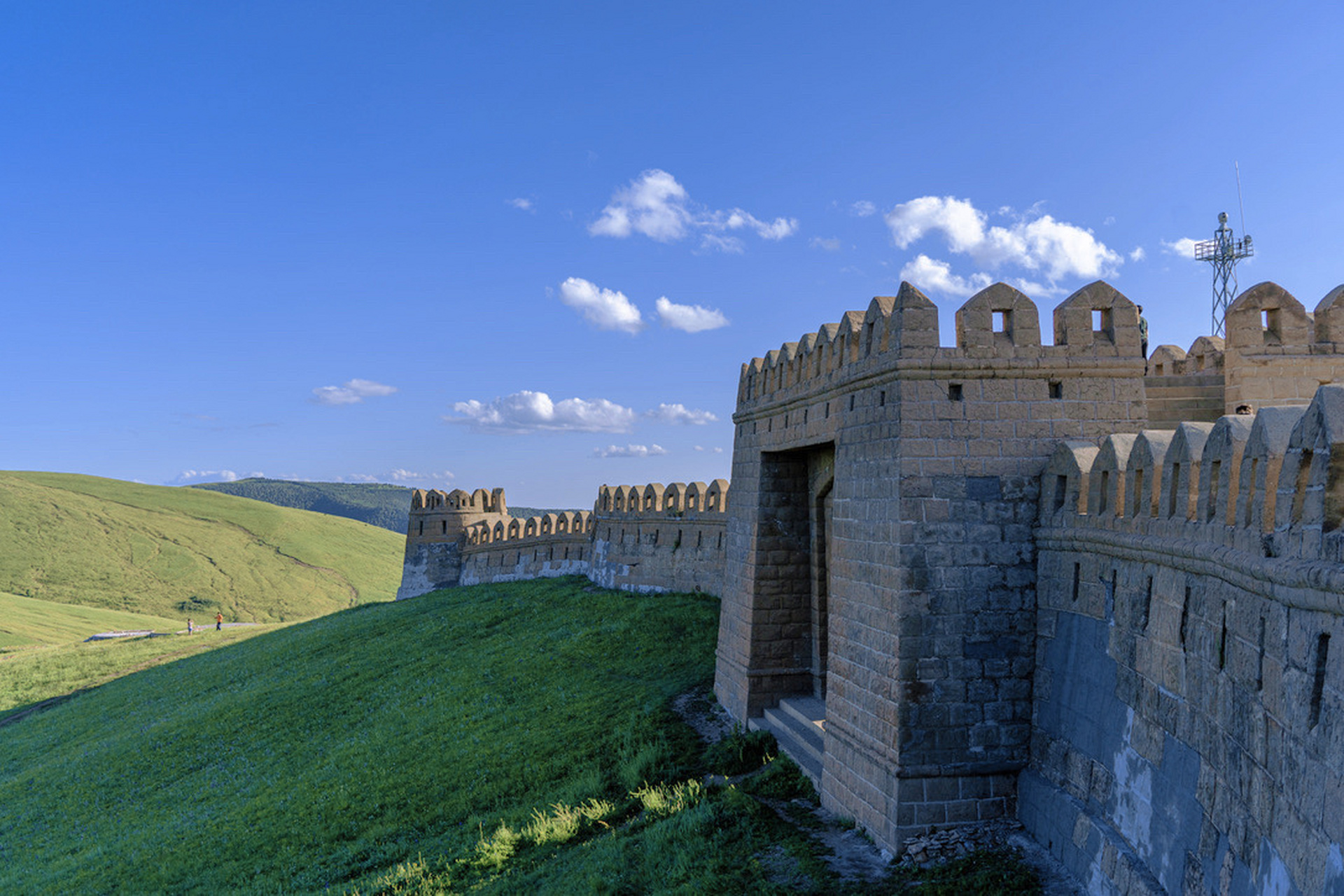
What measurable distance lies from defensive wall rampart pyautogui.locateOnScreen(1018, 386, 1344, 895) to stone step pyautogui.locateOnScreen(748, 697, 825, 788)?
10.1 ft

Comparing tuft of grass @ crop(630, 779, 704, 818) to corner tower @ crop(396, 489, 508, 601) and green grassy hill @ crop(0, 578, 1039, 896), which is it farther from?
corner tower @ crop(396, 489, 508, 601)

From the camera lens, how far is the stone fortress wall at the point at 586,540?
73.1ft

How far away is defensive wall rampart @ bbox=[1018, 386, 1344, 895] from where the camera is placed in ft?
15.7

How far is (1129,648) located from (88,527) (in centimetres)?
9174

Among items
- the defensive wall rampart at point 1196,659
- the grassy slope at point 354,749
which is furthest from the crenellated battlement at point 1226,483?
the grassy slope at point 354,749

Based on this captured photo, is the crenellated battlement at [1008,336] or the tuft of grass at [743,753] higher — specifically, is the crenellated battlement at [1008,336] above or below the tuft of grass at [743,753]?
above

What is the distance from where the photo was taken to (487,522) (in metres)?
39.2

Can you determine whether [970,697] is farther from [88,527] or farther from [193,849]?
[88,527]

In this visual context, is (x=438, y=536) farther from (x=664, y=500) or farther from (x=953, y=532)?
(x=953, y=532)

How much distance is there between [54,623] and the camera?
159 feet

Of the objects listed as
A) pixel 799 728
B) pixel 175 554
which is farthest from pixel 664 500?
pixel 175 554

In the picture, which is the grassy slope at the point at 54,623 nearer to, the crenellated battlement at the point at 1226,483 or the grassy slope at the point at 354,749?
the grassy slope at the point at 354,749

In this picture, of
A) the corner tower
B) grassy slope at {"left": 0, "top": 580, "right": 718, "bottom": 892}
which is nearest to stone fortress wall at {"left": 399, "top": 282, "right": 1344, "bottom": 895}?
grassy slope at {"left": 0, "top": 580, "right": 718, "bottom": 892}

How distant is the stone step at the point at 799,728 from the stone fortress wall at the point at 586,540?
585 cm
